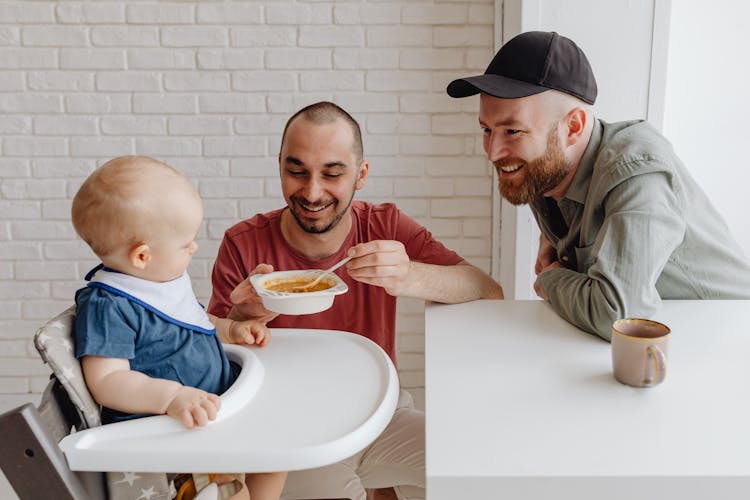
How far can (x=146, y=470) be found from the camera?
1108 mm

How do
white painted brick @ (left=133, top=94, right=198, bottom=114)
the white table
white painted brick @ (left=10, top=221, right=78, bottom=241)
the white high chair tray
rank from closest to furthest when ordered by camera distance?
the white table, the white high chair tray, white painted brick @ (left=133, top=94, right=198, bottom=114), white painted brick @ (left=10, top=221, right=78, bottom=241)

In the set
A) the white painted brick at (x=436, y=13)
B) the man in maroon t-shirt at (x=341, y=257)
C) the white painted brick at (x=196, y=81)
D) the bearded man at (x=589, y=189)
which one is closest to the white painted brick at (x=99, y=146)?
the white painted brick at (x=196, y=81)

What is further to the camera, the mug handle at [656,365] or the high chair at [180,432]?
the mug handle at [656,365]

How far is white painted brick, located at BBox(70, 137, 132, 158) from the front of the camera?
321cm

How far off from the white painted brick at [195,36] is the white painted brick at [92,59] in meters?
0.22

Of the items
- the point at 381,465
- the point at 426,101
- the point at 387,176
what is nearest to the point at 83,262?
the point at 387,176

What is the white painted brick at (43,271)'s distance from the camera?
10.8ft

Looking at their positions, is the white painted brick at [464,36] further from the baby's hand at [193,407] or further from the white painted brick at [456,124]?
the baby's hand at [193,407]

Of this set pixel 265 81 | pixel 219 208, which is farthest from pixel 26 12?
pixel 219 208

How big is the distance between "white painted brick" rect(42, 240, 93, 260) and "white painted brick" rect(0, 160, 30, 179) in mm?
337

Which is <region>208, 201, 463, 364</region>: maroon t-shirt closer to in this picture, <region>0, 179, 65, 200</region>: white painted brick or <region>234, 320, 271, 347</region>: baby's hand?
<region>234, 320, 271, 347</region>: baby's hand

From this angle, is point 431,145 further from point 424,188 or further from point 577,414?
point 577,414

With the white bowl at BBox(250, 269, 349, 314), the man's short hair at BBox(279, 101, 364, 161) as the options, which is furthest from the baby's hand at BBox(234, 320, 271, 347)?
the man's short hair at BBox(279, 101, 364, 161)

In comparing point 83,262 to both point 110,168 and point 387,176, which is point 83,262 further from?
point 110,168
